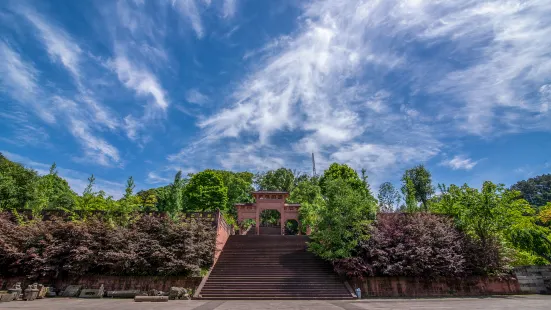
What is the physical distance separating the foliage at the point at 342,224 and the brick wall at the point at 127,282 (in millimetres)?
7293

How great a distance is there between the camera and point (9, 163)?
3155 cm

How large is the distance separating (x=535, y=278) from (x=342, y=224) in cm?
1149

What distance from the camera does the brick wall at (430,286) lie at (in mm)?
14461

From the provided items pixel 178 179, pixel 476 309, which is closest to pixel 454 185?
pixel 476 309

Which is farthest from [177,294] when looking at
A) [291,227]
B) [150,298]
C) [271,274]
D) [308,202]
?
[291,227]

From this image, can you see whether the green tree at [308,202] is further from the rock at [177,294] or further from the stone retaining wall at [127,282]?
the rock at [177,294]

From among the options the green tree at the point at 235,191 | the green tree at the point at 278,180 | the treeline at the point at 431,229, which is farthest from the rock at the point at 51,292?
the green tree at the point at 278,180

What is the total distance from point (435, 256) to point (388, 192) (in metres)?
18.2

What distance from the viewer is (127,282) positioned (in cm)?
1444

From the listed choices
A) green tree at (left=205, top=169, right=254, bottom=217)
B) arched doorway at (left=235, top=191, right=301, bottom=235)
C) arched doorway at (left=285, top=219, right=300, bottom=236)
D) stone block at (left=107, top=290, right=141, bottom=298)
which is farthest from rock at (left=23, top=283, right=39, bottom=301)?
green tree at (left=205, top=169, right=254, bottom=217)

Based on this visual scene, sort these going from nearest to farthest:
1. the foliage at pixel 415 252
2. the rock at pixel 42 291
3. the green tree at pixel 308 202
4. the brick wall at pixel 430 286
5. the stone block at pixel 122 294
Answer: the rock at pixel 42 291 → the stone block at pixel 122 294 → the brick wall at pixel 430 286 → the foliage at pixel 415 252 → the green tree at pixel 308 202

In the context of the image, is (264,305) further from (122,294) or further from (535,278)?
(535,278)

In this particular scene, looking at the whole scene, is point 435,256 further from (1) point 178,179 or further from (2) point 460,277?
(1) point 178,179

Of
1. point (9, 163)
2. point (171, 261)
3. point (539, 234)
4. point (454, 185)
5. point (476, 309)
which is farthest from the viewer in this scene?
point (9, 163)
